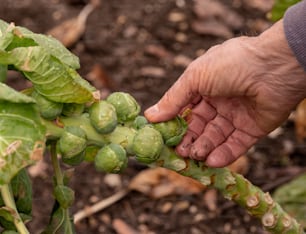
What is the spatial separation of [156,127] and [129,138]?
8cm

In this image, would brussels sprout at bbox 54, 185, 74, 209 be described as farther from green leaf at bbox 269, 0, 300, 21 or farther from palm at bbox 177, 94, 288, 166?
green leaf at bbox 269, 0, 300, 21

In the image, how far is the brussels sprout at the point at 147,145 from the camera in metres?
1.33

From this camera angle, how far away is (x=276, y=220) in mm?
1580

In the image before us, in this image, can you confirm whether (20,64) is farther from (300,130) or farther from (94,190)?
(300,130)

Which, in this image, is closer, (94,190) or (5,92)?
(5,92)

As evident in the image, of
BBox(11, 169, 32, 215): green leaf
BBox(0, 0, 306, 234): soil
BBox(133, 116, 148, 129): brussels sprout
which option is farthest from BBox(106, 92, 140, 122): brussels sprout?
BBox(0, 0, 306, 234): soil

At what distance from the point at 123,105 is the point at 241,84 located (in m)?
0.34

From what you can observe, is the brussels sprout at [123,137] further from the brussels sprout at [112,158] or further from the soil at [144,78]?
the soil at [144,78]

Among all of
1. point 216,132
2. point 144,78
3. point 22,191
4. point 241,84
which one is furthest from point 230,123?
point 144,78

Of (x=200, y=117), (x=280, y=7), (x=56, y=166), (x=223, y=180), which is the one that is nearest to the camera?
(x=56, y=166)

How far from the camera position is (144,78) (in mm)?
3223

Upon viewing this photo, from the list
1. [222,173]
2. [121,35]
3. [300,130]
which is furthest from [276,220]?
[121,35]

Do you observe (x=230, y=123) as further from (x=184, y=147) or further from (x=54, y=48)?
(x=54, y=48)

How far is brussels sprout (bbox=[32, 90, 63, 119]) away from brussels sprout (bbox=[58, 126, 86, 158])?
0.12 feet
